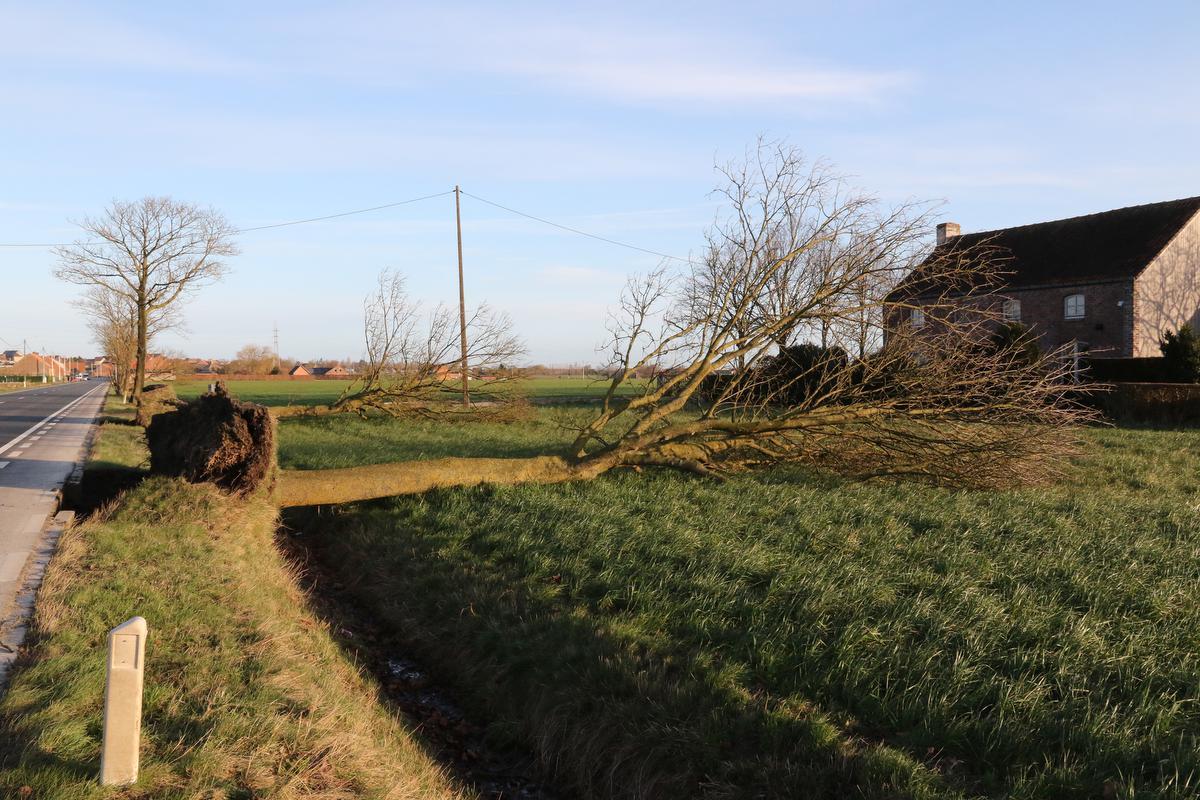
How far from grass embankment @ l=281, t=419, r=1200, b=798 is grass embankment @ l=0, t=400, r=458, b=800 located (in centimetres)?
116

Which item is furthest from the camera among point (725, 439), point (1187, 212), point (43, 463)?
point (1187, 212)

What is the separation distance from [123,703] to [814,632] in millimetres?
4194

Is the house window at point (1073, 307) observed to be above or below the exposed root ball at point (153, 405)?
above

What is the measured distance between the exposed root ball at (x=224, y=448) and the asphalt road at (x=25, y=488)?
1552 millimetres

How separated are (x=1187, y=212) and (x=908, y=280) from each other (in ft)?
87.8

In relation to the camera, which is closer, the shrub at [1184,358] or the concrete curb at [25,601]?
the concrete curb at [25,601]

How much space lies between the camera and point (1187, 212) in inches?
1243

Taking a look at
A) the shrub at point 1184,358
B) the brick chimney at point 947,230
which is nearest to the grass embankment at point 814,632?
the shrub at point 1184,358

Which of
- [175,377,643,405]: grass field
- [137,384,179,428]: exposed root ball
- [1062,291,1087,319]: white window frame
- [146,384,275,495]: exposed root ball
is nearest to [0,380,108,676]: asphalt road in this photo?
[137,384,179,428]: exposed root ball

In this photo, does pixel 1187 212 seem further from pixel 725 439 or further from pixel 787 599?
pixel 787 599

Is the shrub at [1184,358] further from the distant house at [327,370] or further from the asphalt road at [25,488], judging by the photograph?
the distant house at [327,370]

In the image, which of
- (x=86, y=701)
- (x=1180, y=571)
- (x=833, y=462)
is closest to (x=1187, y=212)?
(x=833, y=462)

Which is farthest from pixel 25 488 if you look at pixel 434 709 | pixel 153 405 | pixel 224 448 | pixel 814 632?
pixel 814 632

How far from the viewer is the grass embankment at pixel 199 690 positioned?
4027mm
